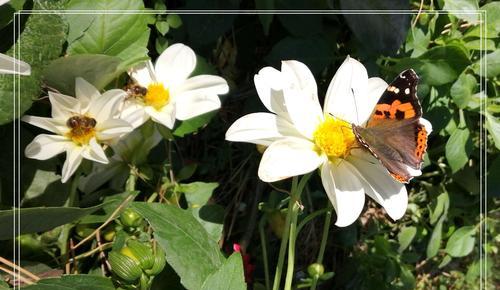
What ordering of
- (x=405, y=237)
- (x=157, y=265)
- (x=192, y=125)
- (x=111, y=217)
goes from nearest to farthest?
(x=157, y=265), (x=111, y=217), (x=192, y=125), (x=405, y=237)

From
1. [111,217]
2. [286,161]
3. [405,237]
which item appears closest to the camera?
[286,161]

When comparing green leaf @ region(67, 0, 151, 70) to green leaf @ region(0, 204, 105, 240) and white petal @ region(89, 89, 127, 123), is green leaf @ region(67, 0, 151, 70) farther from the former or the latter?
green leaf @ region(0, 204, 105, 240)

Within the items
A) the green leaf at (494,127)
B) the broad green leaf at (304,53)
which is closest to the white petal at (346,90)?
the broad green leaf at (304,53)

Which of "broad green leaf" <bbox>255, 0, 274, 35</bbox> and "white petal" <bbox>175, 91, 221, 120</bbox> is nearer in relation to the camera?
"white petal" <bbox>175, 91, 221, 120</bbox>

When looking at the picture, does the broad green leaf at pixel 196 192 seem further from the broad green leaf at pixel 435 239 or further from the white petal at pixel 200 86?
the broad green leaf at pixel 435 239

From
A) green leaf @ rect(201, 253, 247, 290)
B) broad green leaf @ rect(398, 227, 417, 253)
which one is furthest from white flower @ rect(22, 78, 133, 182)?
broad green leaf @ rect(398, 227, 417, 253)

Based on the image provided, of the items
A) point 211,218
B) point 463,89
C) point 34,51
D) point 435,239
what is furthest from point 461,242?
point 34,51

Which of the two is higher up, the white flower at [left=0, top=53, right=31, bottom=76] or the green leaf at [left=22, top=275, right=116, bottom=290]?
the white flower at [left=0, top=53, right=31, bottom=76]

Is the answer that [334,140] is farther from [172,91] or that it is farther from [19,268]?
[19,268]
